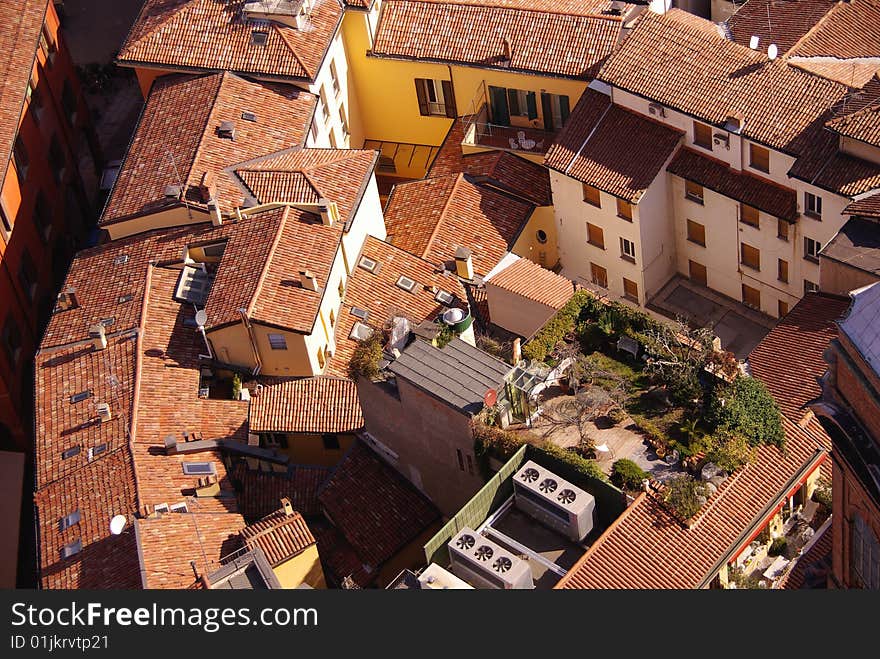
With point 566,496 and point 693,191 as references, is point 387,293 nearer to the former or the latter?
point 693,191

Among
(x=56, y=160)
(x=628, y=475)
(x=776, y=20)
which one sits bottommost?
(x=56, y=160)

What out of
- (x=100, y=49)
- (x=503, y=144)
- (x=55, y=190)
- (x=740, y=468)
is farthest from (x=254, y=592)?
(x=100, y=49)

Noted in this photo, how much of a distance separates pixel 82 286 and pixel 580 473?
28687mm

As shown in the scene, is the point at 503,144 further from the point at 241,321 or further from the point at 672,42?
the point at 241,321

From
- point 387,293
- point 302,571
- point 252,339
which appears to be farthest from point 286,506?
point 387,293

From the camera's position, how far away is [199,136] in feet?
238

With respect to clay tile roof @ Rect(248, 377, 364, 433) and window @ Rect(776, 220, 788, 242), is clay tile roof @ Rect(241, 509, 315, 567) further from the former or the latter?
window @ Rect(776, 220, 788, 242)

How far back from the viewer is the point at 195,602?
48219 mm

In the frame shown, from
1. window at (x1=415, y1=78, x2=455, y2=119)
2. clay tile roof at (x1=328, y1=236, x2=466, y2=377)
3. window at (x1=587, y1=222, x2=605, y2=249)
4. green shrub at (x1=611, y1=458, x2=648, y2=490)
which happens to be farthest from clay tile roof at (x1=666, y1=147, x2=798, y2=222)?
green shrub at (x1=611, y1=458, x2=648, y2=490)

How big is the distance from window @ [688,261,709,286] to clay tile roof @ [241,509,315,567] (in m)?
24.0

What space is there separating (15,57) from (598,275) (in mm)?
32326

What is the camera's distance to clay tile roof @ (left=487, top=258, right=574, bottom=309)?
6644cm

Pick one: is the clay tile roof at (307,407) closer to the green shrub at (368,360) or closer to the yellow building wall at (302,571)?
the green shrub at (368,360)

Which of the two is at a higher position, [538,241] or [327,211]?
[327,211]
